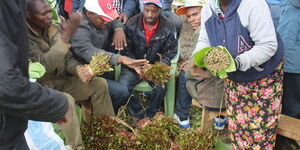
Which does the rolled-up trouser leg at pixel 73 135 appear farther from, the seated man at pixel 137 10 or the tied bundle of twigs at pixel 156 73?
the seated man at pixel 137 10

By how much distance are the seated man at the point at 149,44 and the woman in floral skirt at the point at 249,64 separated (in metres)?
1.14

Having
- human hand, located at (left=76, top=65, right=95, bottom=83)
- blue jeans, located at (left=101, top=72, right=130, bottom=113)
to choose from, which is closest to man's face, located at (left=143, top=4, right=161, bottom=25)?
blue jeans, located at (left=101, top=72, right=130, bottom=113)

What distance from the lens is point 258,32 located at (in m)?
2.33

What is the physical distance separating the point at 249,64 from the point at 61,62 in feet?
5.64

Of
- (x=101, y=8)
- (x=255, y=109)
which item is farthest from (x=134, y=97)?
(x=255, y=109)

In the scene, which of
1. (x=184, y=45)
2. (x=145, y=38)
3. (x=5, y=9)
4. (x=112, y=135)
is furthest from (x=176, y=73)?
(x=5, y=9)

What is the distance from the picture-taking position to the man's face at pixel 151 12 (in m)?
3.80

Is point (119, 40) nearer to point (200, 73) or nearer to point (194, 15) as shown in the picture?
point (194, 15)

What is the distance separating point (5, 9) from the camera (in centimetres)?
134

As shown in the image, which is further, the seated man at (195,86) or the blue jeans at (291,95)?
the seated man at (195,86)

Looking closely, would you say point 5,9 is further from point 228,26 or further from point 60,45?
point 228,26

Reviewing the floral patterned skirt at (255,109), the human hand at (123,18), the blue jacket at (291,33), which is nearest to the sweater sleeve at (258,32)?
the floral patterned skirt at (255,109)

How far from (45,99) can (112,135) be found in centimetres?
159

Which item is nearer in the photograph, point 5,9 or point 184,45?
point 5,9
